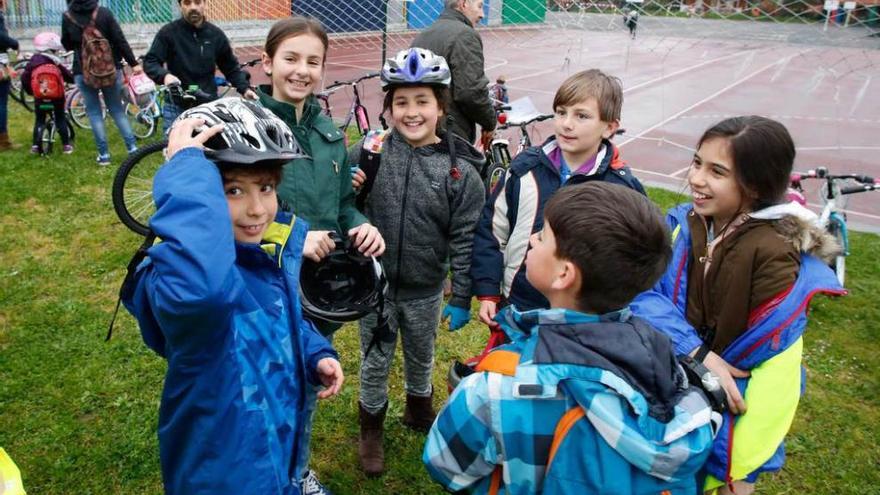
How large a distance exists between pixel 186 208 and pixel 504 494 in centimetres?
101

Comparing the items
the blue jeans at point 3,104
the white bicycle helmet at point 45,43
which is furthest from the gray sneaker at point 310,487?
the white bicycle helmet at point 45,43

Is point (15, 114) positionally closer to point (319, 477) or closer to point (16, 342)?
point (16, 342)

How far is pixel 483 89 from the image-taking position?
16.0ft

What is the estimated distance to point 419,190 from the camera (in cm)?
283

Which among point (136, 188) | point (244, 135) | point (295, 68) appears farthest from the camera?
point (136, 188)

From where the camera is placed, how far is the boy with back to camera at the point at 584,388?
54.9 inches

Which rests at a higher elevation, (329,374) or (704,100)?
(329,374)

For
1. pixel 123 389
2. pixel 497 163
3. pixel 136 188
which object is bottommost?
pixel 123 389

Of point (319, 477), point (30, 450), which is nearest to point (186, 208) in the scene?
point (319, 477)

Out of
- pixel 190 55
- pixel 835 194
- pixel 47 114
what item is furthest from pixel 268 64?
pixel 47 114

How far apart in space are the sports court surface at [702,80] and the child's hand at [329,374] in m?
5.91

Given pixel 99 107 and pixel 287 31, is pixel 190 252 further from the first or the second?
pixel 99 107

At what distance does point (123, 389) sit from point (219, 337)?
2497 mm

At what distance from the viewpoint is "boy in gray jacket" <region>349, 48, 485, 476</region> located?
111 inches
